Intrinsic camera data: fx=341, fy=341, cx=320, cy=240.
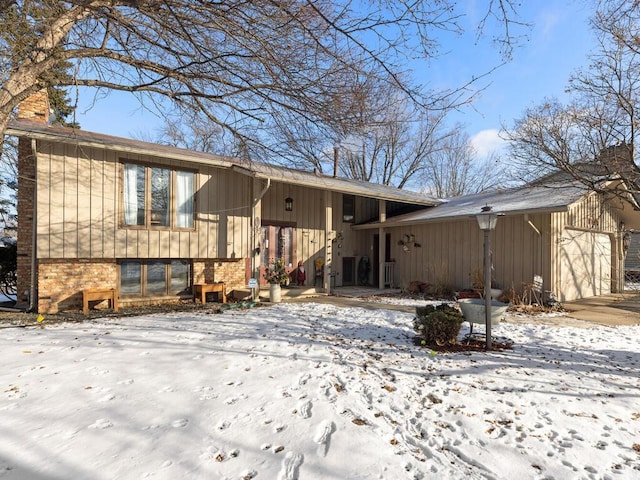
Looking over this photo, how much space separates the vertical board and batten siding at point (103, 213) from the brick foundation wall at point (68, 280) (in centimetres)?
30

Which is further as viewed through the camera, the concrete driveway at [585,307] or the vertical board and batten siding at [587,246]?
the vertical board and batten siding at [587,246]

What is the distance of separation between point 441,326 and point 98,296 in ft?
23.3

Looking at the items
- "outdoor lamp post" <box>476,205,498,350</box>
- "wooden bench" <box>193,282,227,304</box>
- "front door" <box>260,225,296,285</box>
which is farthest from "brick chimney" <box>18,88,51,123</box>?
"outdoor lamp post" <box>476,205,498,350</box>

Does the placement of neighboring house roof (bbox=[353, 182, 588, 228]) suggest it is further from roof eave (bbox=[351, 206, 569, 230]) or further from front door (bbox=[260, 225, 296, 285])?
front door (bbox=[260, 225, 296, 285])

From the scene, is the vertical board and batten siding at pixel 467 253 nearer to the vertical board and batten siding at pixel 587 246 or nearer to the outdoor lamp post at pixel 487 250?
the vertical board and batten siding at pixel 587 246

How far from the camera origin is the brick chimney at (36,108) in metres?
8.45

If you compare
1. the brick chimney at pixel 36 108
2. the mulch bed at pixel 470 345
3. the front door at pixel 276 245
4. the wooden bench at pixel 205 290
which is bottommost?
the mulch bed at pixel 470 345

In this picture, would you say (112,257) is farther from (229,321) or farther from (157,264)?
(229,321)

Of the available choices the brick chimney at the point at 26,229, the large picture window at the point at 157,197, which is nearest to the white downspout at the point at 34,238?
the brick chimney at the point at 26,229

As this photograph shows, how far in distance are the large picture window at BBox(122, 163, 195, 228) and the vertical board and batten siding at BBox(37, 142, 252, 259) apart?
0.51 feet

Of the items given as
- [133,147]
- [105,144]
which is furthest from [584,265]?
[105,144]

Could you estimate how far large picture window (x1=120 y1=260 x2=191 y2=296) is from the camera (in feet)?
27.3

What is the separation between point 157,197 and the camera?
8.49m

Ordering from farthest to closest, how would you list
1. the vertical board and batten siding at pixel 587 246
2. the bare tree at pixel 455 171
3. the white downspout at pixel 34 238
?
the bare tree at pixel 455 171, the vertical board and batten siding at pixel 587 246, the white downspout at pixel 34 238
